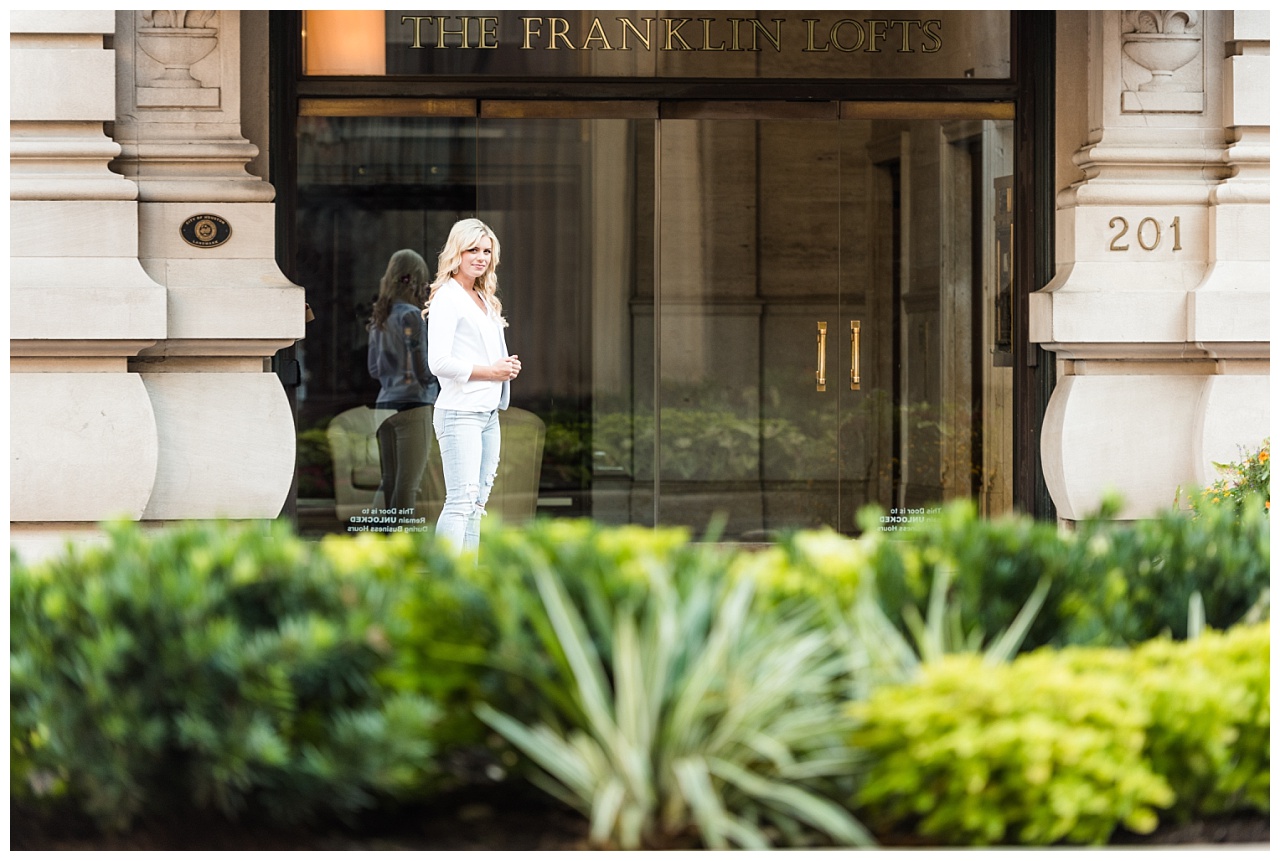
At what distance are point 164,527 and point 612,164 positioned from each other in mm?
3855

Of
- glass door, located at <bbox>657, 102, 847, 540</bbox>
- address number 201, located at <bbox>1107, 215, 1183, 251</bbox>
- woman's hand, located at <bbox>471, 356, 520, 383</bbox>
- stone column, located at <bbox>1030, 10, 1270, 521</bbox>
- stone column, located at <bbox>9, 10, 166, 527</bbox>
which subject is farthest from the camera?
glass door, located at <bbox>657, 102, 847, 540</bbox>

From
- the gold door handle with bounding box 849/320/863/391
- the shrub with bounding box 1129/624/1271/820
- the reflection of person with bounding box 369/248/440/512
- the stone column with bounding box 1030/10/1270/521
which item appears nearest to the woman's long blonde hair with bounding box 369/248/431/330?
the reflection of person with bounding box 369/248/440/512

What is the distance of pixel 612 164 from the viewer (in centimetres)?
1017

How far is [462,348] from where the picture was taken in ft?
27.1

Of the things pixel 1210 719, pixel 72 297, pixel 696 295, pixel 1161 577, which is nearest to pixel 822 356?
pixel 696 295

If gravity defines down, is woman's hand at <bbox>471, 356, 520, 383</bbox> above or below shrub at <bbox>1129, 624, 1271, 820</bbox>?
above

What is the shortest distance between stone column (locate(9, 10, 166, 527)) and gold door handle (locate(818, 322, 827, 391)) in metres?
4.60

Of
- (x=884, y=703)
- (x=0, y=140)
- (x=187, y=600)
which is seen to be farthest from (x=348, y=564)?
(x=0, y=140)

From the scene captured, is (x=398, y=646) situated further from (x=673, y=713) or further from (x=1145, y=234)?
(x=1145, y=234)

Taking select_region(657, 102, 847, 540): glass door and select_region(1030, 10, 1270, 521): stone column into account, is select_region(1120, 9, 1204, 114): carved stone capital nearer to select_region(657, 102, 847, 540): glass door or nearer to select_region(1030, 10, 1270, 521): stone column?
select_region(1030, 10, 1270, 521): stone column

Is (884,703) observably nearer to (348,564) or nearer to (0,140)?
(348,564)

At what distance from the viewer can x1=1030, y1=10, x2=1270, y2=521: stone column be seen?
9055 mm

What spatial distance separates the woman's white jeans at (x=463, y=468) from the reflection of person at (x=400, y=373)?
1.60m

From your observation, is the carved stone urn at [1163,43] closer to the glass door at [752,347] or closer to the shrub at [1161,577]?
the glass door at [752,347]
